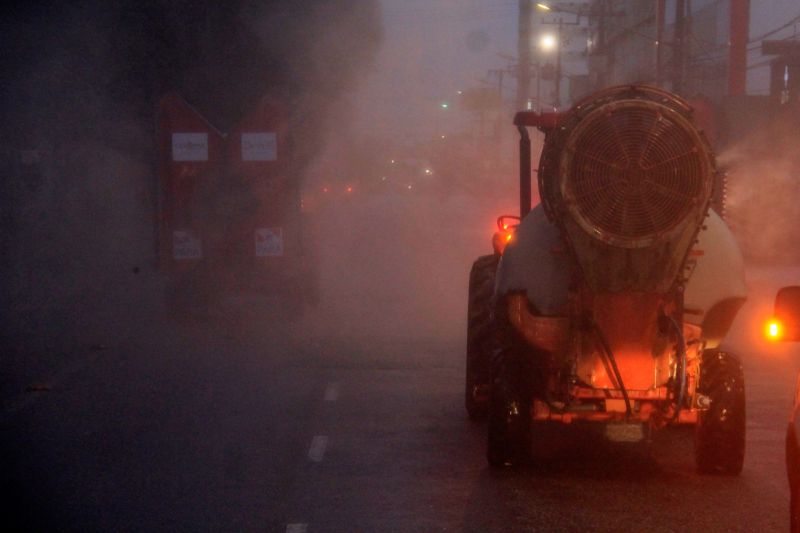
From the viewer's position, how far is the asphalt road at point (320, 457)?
706cm

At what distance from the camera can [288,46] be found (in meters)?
28.5

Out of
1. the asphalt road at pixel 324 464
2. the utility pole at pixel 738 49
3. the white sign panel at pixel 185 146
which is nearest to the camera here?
the asphalt road at pixel 324 464

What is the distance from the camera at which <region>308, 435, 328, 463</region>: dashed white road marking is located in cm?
845

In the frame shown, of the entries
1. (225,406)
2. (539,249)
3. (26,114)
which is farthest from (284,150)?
(26,114)

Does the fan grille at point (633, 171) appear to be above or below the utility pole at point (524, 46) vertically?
below

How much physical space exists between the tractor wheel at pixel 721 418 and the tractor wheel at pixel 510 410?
112 centimetres

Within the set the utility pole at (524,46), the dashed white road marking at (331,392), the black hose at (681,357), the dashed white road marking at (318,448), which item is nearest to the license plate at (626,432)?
the black hose at (681,357)

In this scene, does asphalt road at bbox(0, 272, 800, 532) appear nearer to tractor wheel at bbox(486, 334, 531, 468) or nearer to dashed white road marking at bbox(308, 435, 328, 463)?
dashed white road marking at bbox(308, 435, 328, 463)

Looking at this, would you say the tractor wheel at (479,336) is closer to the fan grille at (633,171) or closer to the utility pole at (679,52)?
the fan grille at (633,171)

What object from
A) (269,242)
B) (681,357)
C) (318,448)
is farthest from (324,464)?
(269,242)

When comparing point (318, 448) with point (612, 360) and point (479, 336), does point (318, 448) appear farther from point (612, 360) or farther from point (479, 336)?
point (612, 360)

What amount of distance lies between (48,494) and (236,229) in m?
9.12

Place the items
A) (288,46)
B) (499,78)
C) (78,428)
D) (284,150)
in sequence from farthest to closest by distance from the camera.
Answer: (499,78) < (288,46) < (284,150) < (78,428)

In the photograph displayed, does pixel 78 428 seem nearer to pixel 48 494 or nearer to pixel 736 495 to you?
pixel 48 494
